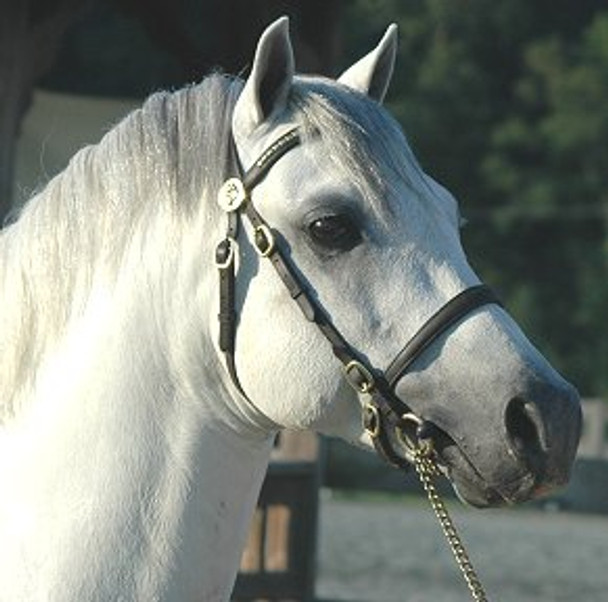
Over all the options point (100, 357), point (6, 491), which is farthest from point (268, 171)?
point (6, 491)

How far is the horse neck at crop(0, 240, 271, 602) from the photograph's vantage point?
381 centimetres

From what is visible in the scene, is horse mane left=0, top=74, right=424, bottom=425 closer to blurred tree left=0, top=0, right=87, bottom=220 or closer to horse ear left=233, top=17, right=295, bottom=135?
horse ear left=233, top=17, right=295, bottom=135

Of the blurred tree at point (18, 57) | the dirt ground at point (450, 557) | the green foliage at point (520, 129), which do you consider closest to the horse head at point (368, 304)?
the blurred tree at point (18, 57)

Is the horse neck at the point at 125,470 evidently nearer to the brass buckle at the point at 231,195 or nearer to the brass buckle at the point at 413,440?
the brass buckle at the point at 231,195

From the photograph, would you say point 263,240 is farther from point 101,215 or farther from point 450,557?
point 450,557

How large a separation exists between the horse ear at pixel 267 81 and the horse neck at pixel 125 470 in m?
0.33

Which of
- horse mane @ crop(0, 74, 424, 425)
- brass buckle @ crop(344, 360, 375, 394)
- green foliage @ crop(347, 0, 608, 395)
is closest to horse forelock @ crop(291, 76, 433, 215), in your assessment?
horse mane @ crop(0, 74, 424, 425)

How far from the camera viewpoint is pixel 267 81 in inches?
155

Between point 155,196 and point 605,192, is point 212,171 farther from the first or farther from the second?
point 605,192

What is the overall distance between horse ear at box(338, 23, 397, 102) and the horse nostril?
753 mm

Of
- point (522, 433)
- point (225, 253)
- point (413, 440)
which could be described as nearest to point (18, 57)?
→ point (225, 253)

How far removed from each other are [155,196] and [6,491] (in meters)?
0.58

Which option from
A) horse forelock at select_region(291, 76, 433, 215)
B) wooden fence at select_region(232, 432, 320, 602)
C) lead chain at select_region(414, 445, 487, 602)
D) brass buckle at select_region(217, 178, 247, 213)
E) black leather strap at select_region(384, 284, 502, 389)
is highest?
horse forelock at select_region(291, 76, 433, 215)

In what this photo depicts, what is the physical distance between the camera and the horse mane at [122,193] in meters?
3.92
